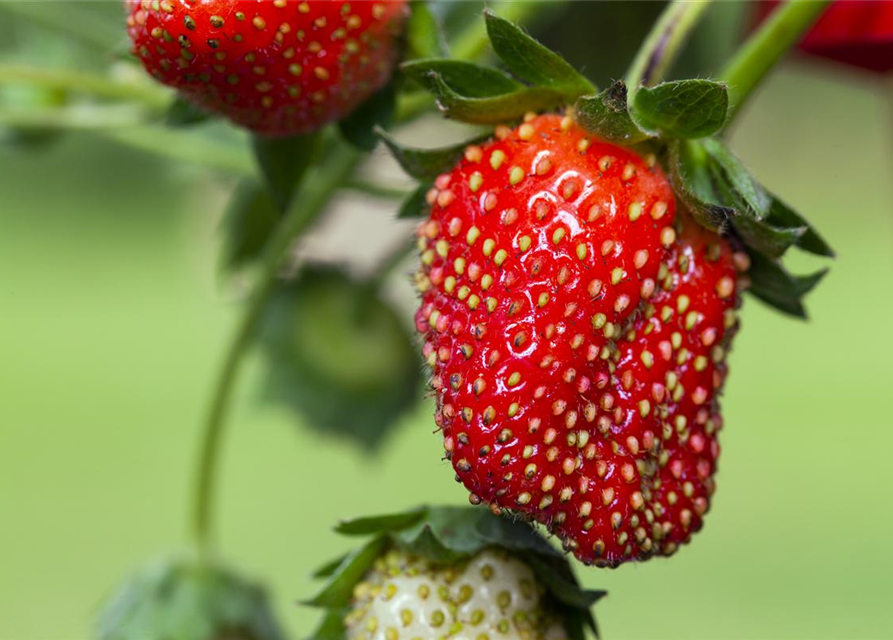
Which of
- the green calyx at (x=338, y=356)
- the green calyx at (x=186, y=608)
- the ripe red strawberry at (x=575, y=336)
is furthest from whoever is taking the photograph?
the green calyx at (x=338, y=356)

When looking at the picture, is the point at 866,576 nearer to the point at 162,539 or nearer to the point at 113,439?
the point at 162,539

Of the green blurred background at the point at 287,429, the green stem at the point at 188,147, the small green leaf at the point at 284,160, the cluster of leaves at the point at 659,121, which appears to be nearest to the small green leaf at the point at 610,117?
the cluster of leaves at the point at 659,121

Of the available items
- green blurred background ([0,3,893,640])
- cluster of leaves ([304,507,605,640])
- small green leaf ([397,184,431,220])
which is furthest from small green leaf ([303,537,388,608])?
green blurred background ([0,3,893,640])

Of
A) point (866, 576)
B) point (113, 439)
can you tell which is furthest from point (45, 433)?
point (866, 576)

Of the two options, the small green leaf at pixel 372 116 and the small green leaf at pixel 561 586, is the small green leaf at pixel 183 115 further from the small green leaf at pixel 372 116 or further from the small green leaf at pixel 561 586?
the small green leaf at pixel 561 586

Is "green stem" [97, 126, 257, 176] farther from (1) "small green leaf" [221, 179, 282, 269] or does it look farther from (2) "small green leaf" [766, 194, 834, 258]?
(2) "small green leaf" [766, 194, 834, 258]

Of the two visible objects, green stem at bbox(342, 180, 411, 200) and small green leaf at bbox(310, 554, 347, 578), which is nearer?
small green leaf at bbox(310, 554, 347, 578)

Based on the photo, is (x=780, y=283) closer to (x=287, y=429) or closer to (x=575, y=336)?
(x=575, y=336)
